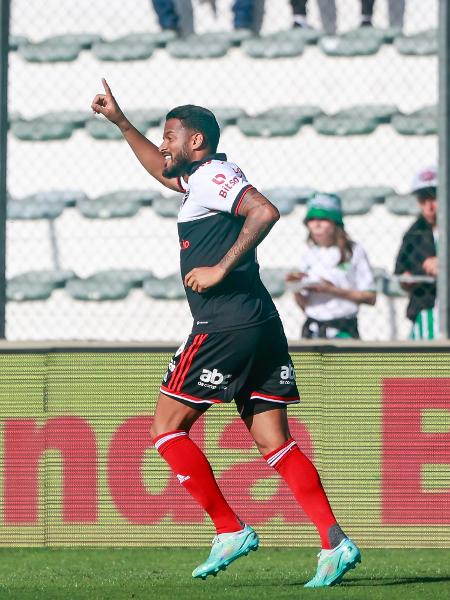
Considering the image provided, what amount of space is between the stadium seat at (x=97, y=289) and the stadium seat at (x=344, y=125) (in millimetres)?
1693

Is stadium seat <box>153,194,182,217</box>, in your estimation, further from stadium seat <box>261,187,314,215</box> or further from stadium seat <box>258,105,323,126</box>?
stadium seat <box>258,105,323,126</box>

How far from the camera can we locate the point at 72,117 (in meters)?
10.1

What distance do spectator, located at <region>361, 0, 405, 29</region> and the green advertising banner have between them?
3903 millimetres

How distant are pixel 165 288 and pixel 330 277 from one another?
1522 mm

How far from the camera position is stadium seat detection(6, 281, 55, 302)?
938 centimetres

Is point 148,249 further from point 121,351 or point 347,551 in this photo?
point 347,551

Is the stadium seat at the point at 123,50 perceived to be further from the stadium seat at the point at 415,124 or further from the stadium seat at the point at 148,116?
the stadium seat at the point at 415,124

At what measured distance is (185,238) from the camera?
5.27 metres

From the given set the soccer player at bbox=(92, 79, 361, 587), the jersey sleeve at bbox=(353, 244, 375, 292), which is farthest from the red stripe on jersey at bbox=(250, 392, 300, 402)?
the jersey sleeve at bbox=(353, 244, 375, 292)

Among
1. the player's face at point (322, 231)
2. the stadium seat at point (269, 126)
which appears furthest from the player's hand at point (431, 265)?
the stadium seat at point (269, 126)

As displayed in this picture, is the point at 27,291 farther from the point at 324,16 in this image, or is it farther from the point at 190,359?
the point at 190,359

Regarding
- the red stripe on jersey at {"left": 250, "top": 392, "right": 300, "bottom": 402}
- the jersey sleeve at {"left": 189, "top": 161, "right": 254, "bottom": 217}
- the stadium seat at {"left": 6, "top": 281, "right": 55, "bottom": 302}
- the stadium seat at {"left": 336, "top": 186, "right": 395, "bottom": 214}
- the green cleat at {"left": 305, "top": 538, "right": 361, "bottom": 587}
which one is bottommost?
the green cleat at {"left": 305, "top": 538, "right": 361, "bottom": 587}

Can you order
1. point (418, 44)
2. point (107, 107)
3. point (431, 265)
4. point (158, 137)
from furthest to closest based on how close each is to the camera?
1. point (158, 137)
2. point (418, 44)
3. point (431, 265)
4. point (107, 107)

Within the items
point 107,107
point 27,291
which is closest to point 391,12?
point 27,291
